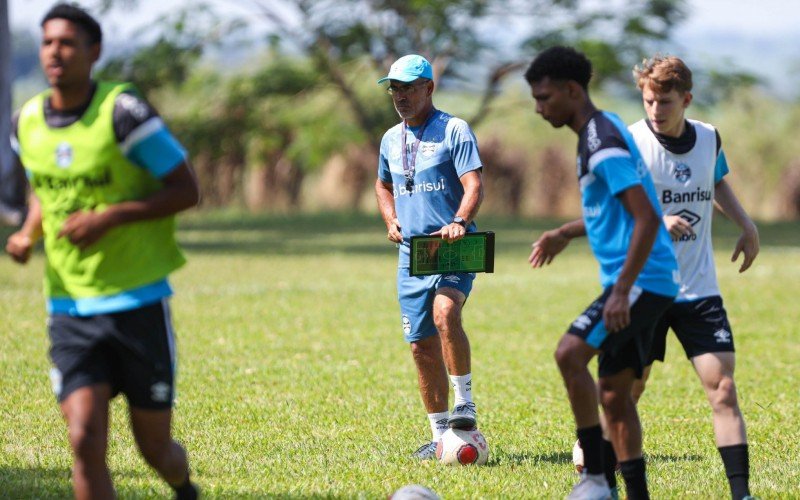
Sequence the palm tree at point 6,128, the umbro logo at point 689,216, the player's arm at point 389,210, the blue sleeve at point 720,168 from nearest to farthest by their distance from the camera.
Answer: the umbro logo at point 689,216
the blue sleeve at point 720,168
the player's arm at point 389,210
the palm tree at point 6,128

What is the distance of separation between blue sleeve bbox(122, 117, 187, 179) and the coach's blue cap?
6.99ft

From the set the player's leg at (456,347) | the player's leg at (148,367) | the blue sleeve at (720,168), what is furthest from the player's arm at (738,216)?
the player's leg at (148,367)

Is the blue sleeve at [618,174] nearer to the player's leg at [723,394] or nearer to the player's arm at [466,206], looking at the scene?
the player's leg at [723,394]

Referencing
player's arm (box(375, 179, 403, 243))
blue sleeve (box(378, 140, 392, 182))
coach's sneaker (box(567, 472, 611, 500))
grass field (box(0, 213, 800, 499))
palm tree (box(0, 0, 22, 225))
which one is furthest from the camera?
palm tree (box(0, 0, 22, 225))

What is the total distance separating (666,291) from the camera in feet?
17.1

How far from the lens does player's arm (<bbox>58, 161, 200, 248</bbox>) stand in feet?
15.0

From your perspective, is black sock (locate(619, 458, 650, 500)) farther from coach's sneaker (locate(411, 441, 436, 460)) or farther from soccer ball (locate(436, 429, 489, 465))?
coach's sneaker (locate(411, 441, 436, 460))

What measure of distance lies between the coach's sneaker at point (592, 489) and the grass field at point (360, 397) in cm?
70

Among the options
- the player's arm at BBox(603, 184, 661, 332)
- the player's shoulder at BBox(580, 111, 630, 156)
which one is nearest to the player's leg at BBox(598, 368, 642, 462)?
the player's arm at BBox(603, 184, 661, 332)

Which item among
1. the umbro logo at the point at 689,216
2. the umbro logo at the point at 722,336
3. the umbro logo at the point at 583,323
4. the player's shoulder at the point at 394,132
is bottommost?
the umbro logo at the point at 722,336

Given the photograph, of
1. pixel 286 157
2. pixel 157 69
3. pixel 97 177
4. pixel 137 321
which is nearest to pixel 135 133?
pixel 97 177

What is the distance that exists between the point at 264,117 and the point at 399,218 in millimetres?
32753

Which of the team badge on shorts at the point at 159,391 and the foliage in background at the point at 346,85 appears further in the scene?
the foliage in background at the point at 346,85

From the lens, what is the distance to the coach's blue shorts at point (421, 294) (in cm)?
680
